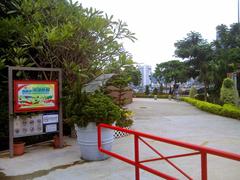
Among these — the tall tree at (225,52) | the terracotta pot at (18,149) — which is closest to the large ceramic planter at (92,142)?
the terracotta pot at (18,149)

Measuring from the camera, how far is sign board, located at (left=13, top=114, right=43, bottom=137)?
5.52 meters

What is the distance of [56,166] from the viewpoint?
466 centimetres

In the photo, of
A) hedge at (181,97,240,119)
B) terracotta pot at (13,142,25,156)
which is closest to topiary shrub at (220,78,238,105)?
hedge at (181,97,240,119)

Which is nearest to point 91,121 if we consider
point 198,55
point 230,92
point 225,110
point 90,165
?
point 90,165

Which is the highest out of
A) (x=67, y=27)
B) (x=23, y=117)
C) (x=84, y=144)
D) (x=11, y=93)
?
(x=67, y=27)

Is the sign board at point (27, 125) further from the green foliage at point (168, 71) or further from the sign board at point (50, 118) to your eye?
the green foliage at point (168, 71)

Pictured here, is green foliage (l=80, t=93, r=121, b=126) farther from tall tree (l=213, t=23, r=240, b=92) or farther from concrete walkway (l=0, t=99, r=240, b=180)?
tall tree (l=213, t=23, r=240, b=92)

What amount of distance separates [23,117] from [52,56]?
6.05 feet

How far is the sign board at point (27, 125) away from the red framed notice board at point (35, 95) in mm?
227

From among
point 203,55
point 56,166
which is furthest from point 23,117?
point 203,55

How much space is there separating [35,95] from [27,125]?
73 cm

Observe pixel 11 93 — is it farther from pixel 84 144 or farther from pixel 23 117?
pixel 84 144

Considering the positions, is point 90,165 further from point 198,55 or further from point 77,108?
point 198,55

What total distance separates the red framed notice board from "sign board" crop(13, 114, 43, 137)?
227mm
